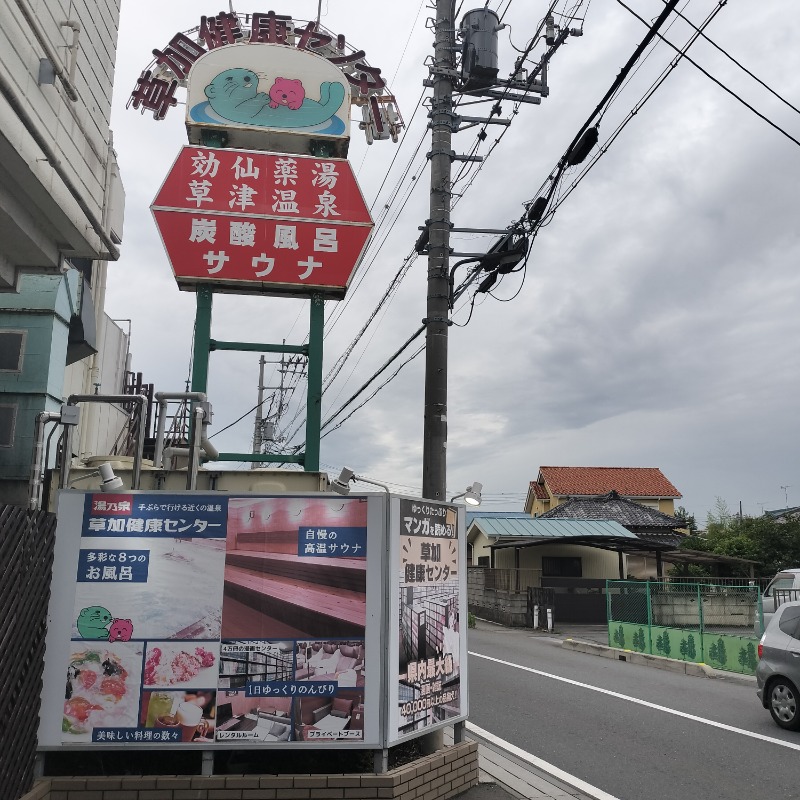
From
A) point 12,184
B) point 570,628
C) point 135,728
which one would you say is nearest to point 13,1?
point 12,184

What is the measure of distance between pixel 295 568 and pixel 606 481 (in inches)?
2132

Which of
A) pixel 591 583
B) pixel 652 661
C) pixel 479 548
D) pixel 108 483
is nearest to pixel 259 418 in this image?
pixel 479 548

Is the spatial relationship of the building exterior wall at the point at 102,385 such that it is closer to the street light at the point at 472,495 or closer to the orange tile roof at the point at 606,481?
the street light at the point at 472,495

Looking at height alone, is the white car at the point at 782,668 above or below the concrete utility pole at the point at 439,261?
below

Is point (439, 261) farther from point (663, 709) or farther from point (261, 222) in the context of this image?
point (663, 709)

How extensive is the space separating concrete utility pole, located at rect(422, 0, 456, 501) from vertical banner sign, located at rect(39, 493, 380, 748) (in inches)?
160

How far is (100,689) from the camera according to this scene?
18.2ft

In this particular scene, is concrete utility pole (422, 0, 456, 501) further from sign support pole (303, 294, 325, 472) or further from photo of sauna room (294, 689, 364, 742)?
photo of sauna room (294, 689, 364, 742)

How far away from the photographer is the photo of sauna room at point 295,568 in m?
Answer: 5.72

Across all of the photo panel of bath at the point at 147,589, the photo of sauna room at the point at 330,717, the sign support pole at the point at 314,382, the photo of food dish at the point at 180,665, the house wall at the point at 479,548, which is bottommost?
the photo of sauna room at the point at 330,717

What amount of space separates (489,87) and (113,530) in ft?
29.7

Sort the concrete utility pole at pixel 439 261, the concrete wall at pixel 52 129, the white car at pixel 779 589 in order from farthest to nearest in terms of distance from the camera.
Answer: the white car at pixel 779 589
the concrete utility pole at pixel 439 261
the concrete wall at pixel 52 129

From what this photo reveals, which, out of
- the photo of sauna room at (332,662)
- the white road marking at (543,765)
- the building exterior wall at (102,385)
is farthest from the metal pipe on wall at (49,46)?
the building exterior wall at (102,385)

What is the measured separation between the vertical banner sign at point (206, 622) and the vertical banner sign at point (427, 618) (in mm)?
355
